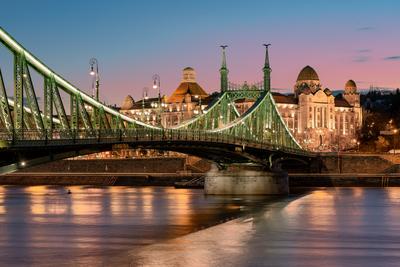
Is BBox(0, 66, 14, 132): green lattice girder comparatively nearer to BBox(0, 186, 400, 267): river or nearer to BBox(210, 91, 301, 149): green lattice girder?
BBox(0, 186, 400, 267): river

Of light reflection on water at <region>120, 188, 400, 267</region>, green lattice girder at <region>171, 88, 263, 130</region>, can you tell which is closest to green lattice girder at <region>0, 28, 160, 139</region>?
light reflection on water at <region>120, 188, 400, 267</region>

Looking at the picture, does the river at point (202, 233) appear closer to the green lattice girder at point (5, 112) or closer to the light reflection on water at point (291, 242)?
the light reflection on water at point (291, 242)

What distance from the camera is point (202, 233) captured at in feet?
158

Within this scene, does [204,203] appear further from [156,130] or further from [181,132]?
[156,130]

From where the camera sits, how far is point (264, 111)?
332ft

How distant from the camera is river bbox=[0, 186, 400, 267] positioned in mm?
37594

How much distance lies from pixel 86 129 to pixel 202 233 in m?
7.81

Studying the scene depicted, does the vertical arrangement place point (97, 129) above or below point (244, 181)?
above

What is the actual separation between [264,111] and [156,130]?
4167 centimetres

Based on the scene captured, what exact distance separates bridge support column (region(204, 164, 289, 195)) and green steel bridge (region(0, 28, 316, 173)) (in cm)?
119

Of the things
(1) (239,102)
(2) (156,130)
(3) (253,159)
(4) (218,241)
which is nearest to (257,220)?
(2) (156,130)

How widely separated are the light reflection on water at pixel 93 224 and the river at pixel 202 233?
0.05 m

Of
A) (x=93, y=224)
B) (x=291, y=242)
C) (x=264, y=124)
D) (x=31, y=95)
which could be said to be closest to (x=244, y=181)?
(x=264, y=124)

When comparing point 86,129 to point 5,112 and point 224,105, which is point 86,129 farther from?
point 224,105
